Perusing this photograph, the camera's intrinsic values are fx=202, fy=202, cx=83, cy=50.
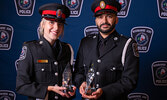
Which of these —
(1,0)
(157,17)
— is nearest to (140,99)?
(157,17)

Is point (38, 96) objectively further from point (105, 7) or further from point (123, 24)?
point (123, 24)

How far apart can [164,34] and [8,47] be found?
5.57ft

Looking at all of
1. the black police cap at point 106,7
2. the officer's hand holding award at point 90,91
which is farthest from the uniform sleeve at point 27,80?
the black police cap at point 106,7

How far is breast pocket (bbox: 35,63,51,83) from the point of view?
135 cm

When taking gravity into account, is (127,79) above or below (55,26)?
below

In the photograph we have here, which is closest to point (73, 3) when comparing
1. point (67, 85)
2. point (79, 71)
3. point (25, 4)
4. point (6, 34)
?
point (25, 4)

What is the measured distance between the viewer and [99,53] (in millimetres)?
1459

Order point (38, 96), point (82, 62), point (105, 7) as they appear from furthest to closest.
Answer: point (82, 62) → point (105, 7) → point (38, 96)

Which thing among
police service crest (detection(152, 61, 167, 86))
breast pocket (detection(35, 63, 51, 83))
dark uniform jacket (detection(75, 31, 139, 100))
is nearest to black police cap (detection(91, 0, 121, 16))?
dark uniform jacket (detection(75, 31, 139, 100))

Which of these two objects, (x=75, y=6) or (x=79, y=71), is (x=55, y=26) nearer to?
(x=79, y=71)

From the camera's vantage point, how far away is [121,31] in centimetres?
217

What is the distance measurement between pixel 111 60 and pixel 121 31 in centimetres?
84

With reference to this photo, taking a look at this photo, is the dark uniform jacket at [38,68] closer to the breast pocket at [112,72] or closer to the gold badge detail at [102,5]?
the breast pocket at [112,72]

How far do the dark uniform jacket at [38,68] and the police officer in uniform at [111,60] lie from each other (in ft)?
0.63
